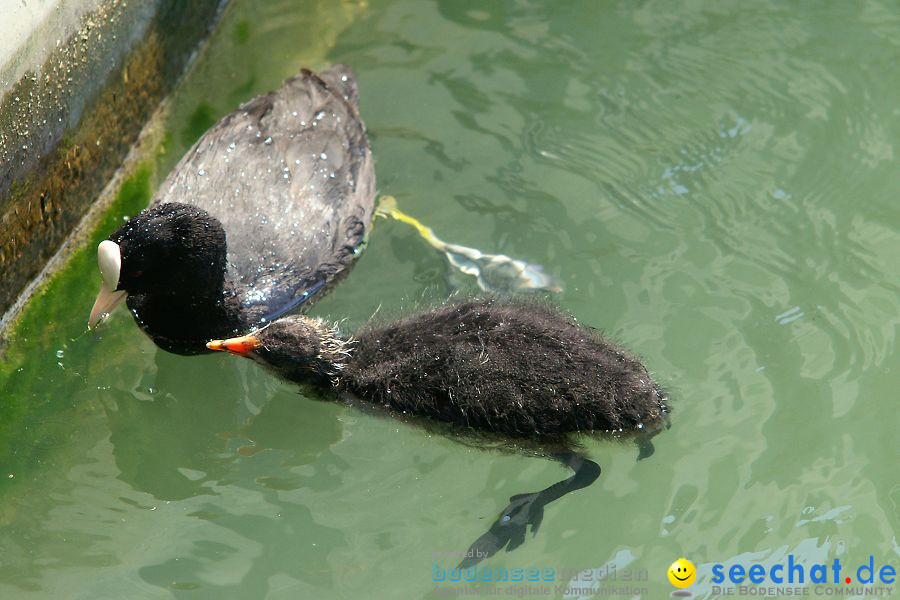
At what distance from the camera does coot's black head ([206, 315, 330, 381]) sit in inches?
192

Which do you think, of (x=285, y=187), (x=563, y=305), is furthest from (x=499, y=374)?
(x=285, y=187)

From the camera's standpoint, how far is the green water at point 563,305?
14.4 feet

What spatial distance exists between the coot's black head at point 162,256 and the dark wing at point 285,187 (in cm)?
27

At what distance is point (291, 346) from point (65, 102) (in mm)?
1845

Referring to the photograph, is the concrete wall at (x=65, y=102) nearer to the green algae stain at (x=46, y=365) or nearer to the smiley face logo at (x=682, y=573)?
the green algae stain at (x=46, y=365)

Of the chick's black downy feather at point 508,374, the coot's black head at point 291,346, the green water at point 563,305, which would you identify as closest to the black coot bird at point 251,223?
the green water at point 563,305

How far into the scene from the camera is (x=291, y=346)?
4.89 meters

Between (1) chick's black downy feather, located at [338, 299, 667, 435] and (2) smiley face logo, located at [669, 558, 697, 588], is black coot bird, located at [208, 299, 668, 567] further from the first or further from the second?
(2) smiley face logo, located at [669, 558, 697, 588]

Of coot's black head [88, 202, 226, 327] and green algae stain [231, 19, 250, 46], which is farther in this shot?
green algae stain [231, 19, 250, 46]

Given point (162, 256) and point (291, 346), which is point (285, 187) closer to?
point (162, 256)

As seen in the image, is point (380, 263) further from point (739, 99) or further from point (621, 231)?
point (739, 99)

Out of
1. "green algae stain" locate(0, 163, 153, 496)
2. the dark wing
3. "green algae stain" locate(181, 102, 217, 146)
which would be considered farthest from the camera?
"green algae stain" locate(181, 102, 217, 146)

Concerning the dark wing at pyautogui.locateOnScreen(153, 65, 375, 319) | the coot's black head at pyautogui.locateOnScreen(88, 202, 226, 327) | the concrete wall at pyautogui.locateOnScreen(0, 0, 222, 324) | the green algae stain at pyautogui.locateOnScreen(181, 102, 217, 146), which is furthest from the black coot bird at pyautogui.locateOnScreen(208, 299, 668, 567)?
Result: the green algae stain at pyautogui.locateOnScreen(181, 102, 217, 146)

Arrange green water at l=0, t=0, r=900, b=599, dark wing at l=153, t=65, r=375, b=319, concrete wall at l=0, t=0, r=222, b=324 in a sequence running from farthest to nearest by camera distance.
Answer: dark wing at l=153, t=65, r=375, b=319 → concrete wall at l=0, t=0, r=222, b=324 → green water at l=0, t=0, r=900, b=599
